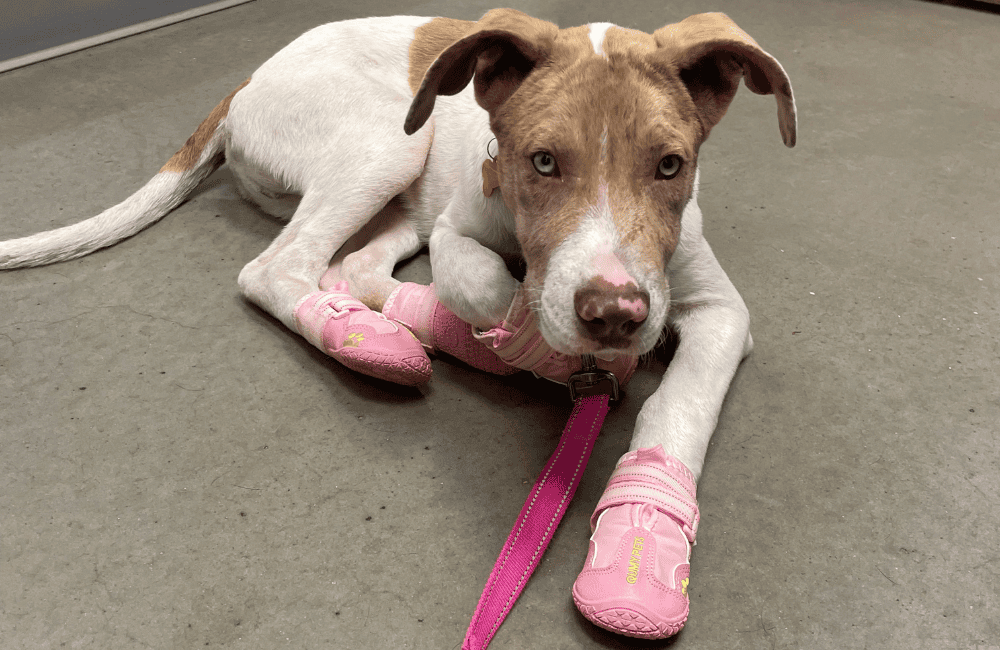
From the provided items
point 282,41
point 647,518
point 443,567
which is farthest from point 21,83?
point 647,518

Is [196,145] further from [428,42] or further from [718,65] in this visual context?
[718,65]

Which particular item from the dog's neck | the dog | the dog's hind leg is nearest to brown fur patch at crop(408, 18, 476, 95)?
the dog

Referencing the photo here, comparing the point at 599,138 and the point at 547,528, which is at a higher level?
the point at 599,138

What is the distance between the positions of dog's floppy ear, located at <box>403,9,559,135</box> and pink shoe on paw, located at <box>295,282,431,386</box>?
593 mm

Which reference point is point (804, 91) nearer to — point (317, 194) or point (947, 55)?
point (947, 55)

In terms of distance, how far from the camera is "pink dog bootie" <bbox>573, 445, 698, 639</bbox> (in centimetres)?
140

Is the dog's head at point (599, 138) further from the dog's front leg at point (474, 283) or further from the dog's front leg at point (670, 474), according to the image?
the dog's front leg at point (670, 474)

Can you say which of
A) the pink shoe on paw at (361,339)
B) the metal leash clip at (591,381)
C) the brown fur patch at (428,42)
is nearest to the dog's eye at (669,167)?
the metal leash clip at (591,381)

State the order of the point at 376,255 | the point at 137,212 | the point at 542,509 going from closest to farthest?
1. the point at 542,509
2. the point at 376,255
3. the point at 137,212

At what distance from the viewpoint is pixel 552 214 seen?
1591mm

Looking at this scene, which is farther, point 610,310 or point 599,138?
point 599,138

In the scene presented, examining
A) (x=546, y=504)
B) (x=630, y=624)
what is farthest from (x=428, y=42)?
(x=630, y=624)

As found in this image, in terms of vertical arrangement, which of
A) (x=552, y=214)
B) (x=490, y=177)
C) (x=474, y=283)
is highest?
(x=552, y=214)

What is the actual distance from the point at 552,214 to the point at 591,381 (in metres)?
0.51
